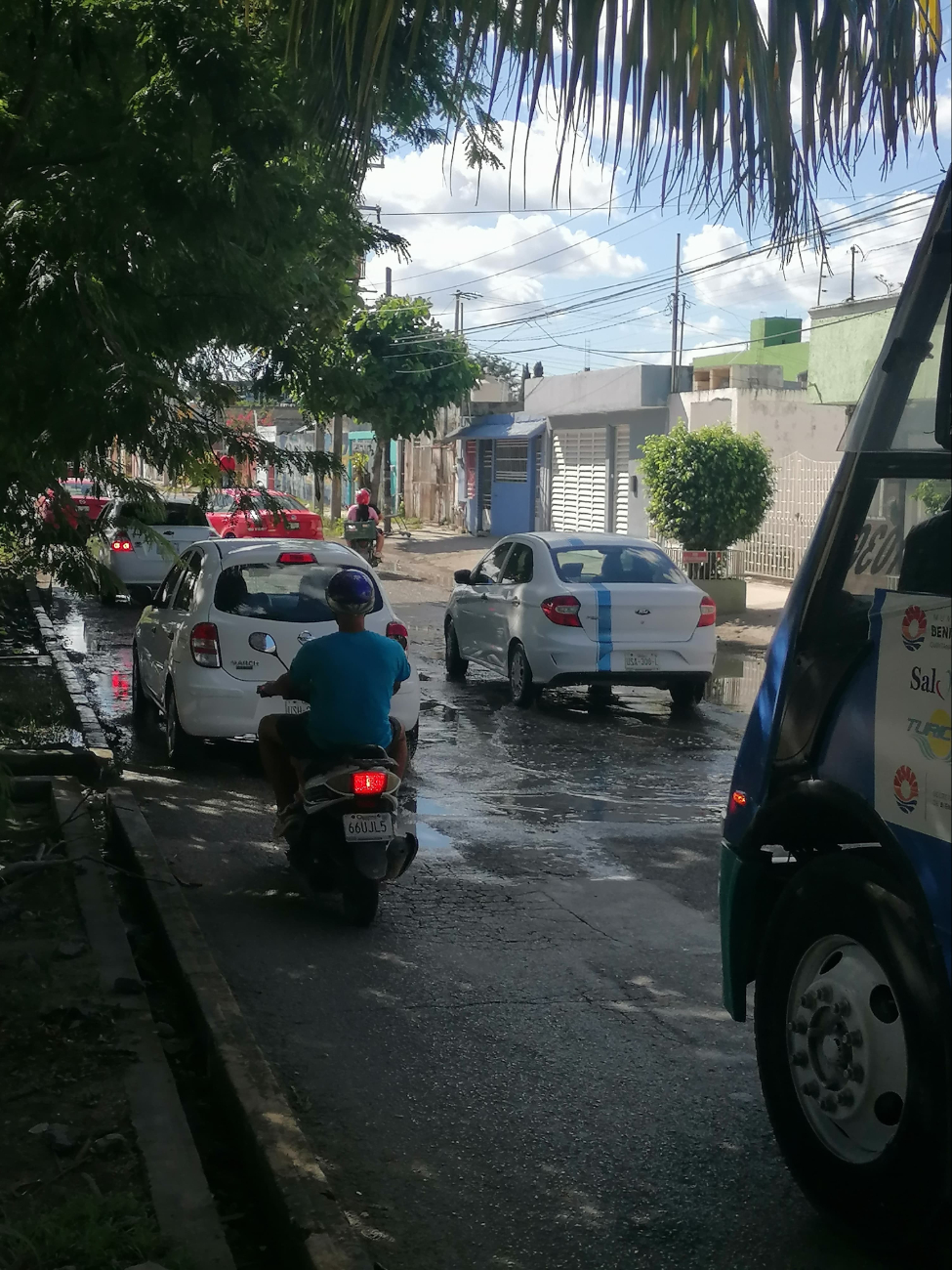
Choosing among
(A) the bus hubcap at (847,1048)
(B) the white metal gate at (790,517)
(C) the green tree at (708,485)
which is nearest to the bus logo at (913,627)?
(A) the bus hubcap at (847,1048)

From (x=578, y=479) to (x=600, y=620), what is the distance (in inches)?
1009

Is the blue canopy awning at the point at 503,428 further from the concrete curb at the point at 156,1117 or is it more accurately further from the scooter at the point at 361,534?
the concrete curb at the point at 156,1117

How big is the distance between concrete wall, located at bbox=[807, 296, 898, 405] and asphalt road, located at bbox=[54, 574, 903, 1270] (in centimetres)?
1560

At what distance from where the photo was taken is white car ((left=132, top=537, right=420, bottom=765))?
398 inches

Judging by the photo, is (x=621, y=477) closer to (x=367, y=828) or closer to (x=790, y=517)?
(x=790, y=517)

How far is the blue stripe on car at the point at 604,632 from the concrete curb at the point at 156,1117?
6737 mm

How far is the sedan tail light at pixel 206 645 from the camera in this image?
1016 cm

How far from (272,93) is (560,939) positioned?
3855mm

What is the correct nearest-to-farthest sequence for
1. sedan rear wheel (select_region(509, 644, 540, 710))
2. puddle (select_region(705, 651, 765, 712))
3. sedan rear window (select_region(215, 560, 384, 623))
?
sedan rear window (select_region(215, 560, 384, 623)), sedan rear wheel (select_region(509, 644, 540, 710)), puddle (select_region(705, 651, 765, 712))

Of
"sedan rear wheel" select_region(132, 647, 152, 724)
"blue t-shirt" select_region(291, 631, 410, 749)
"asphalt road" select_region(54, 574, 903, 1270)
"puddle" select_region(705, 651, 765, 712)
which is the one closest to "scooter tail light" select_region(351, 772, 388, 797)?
"blue t-shirt" select_region(291, 631, 410, 749)

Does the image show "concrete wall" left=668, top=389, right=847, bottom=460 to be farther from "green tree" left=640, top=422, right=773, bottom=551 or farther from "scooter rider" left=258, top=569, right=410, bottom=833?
"scooter rider" left=258, top=569, right=410, bottom=833

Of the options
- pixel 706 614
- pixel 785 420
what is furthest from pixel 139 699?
pixel 785 420

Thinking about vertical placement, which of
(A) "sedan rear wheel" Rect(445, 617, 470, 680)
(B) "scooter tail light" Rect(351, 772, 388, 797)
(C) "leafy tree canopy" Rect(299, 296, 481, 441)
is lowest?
(A) "sedan rear wheel" Rect(445, 617, 470, 680)

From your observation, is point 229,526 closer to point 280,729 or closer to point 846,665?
point 280,729
